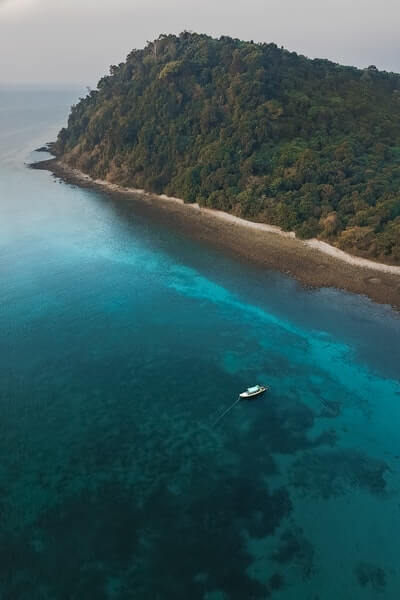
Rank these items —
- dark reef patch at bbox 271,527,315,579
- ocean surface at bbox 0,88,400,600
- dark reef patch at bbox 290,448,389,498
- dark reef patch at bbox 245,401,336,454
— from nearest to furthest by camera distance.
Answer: ocean surface at bbox 0,88,400,600, dark reef patch at bbox 271,527,315,579, dark reef patch at bbox 290,448,389,498, dark reef patch at bbox 245,401,336,454

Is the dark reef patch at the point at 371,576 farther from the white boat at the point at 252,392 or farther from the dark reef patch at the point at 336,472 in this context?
the white boat at the point at 252,392

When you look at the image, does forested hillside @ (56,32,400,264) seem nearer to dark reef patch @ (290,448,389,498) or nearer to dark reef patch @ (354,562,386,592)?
dark reef patch @ (290,448,389,498)

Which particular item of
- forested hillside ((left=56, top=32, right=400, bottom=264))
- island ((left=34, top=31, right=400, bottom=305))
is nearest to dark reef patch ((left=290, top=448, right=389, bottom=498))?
island ((left=34, top=31, right=400, bottom=305))

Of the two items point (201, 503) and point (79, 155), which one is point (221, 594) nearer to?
point (201, 503)

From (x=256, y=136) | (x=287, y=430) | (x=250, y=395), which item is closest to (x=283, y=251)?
(x=250, y=395)

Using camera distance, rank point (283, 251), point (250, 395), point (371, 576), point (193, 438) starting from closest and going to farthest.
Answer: point (371, 576) < point (193, 438) < point (250, 395) < point (283, 251)

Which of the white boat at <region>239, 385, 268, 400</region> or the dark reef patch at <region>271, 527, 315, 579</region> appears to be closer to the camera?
the dark reef patch at <region>271, 527, 315, 579</region>

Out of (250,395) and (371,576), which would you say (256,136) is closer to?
(250,395)
